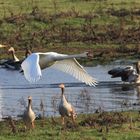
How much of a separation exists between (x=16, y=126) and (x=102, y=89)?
5728 millimetres

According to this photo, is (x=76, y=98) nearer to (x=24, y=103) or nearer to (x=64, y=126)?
(x=24, y=103)

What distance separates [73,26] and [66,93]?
1036cm

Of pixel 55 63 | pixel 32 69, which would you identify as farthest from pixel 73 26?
pixel 32 69

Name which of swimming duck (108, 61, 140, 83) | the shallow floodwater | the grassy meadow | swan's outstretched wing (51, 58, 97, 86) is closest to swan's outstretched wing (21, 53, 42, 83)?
swan's outstretched wing (51, 58, 97, 86)

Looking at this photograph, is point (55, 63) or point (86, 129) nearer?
point (86, 129)

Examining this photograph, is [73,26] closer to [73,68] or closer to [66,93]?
[66,93]

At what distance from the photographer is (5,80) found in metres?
20.3

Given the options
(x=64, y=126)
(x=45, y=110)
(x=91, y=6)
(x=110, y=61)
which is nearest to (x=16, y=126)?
(x=64, y=126)

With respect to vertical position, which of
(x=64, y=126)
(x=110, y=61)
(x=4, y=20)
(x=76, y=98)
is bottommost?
(x=64, y=126)

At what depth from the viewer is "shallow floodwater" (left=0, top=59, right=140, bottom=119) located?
50.8ft

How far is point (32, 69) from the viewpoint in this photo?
40.4 ft

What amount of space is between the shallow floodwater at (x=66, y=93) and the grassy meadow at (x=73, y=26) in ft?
10.3

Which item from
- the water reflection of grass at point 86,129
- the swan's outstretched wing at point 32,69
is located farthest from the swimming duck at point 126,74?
the swan's outstretched wing at point 32,69

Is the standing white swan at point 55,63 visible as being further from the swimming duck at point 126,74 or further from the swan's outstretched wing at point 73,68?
the swimming duck at point 126,74
